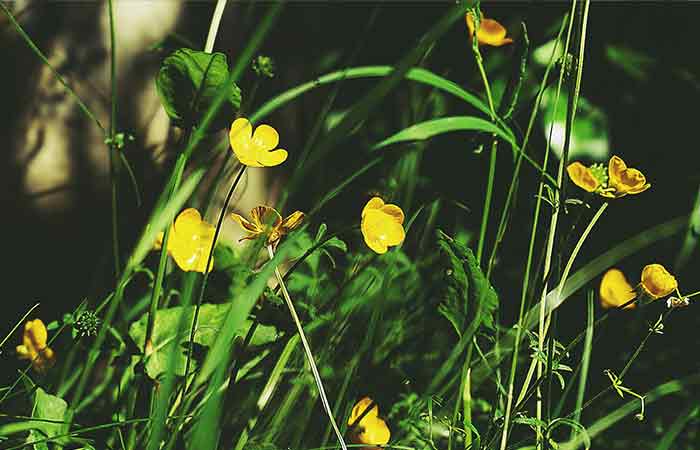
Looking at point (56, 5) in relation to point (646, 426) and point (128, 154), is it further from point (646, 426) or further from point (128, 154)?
point (646, 426)

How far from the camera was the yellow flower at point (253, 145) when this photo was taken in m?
0.78

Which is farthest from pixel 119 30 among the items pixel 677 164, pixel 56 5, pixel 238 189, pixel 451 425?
pixel 677 164

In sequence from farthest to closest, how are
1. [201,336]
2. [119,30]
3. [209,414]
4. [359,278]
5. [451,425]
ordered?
[119,30] < [359,278] < [201,336] < [451,425] < [209,414]

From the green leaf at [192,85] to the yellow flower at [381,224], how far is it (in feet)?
0.61

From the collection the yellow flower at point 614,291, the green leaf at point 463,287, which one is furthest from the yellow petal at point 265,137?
the yellow flower at point 614,291

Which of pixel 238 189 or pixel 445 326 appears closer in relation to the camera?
pixel 445 326

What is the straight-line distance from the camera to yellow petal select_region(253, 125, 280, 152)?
88 centimetres

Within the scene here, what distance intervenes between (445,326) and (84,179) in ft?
2.14

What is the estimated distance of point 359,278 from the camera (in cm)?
115

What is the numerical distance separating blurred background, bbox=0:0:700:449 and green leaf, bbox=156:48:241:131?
0.94 feet

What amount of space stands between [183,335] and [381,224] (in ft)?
0.92

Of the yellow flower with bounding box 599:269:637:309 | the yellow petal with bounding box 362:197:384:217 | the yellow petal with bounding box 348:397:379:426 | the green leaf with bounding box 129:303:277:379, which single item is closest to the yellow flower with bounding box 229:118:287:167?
the yellow petal with bounding box 362:197:384:217

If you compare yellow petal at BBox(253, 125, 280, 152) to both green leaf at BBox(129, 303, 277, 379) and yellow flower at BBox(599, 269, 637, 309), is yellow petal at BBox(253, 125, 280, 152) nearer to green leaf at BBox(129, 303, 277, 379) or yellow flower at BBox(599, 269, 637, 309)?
green leaf at BBox(129, 303, 277, 379)

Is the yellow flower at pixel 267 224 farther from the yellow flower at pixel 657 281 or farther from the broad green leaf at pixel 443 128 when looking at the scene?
the yellow flower at pixel 657 281
